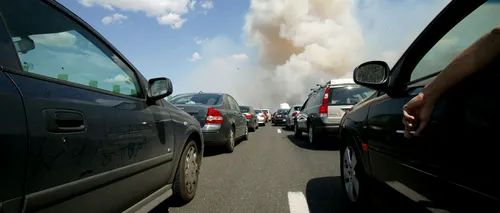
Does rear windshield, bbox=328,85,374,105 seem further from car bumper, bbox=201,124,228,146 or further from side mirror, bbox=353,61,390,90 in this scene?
side mirror, bbox=353,61,390,90

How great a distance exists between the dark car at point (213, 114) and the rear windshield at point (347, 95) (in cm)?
252

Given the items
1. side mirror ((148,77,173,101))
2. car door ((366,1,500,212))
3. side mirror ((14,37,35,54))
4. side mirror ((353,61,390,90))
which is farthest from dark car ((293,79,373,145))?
side mirror ((14,37,35,54))

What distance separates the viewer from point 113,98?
2.29 m

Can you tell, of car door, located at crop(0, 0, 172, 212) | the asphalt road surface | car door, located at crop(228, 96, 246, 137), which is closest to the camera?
car door, located at crop(0, 0, 172, 212)

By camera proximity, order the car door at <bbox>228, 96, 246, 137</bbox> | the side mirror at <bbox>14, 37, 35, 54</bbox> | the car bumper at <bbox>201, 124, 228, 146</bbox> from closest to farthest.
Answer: the side mirror at <bbox>14, 37, 35, 54</bbox> < the car bumper at <bbox>201, 124, 228, 146</bbox> < the car door at <bbox>228, 96, 246, 137</bbox>

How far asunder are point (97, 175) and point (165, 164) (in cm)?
117

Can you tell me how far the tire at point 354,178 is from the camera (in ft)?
9.57

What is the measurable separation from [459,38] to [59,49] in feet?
7.87

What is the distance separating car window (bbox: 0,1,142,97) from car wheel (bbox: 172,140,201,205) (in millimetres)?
1208

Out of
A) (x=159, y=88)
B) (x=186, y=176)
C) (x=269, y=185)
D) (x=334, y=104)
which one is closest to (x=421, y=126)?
(x=159, y=88)

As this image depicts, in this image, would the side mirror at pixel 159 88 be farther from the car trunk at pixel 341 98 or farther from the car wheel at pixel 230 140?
the car trunk at pixel 341 98

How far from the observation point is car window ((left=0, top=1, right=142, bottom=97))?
1.64 meters

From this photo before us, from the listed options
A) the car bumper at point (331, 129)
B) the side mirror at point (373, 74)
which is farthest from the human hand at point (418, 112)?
the car bumper at point (331, 129)

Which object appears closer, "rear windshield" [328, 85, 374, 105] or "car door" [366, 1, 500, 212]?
"car door" [366, 1, 500, 212]
